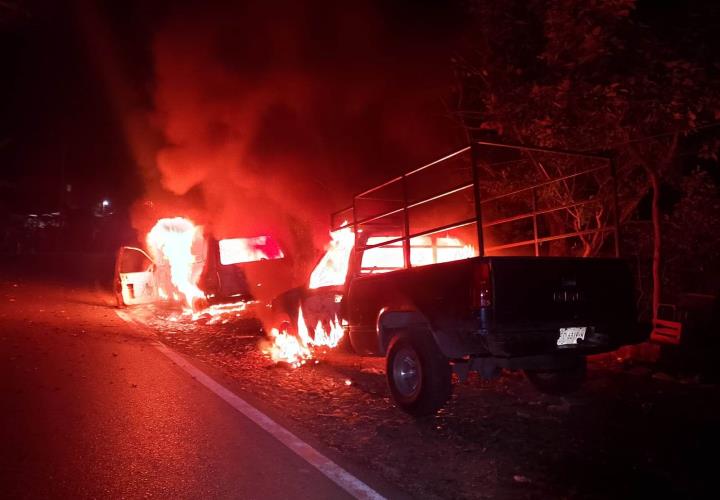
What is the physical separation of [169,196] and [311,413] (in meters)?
18.6

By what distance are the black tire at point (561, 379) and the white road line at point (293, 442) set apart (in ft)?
8.14

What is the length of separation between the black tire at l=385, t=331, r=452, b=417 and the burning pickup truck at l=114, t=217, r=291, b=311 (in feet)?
22.2

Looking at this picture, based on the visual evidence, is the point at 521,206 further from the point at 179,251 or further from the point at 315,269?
the point at 179,251

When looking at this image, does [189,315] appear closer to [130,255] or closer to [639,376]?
[130,255]

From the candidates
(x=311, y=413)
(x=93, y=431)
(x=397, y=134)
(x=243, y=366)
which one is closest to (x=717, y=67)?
(x=311, y=413)

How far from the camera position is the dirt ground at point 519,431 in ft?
12.5

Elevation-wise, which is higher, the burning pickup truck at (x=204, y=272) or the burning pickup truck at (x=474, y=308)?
the burning pickup truck at (x=204, y=272)

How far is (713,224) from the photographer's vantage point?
27.3 ft

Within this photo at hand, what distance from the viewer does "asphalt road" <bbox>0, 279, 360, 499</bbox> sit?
12.3 feet

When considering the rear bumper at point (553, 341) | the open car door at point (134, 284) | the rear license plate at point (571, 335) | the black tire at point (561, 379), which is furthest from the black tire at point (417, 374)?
the open car door at point (134, 284)

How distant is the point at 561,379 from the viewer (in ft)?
18.9

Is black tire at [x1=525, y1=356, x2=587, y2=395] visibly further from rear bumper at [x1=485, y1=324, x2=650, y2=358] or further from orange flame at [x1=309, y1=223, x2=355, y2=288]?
orange flame at [x1=309, y1=223, x2=355, y2=288]

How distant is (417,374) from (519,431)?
1.01m

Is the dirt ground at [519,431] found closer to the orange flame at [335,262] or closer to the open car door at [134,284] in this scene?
the orange flame at [335,262]
